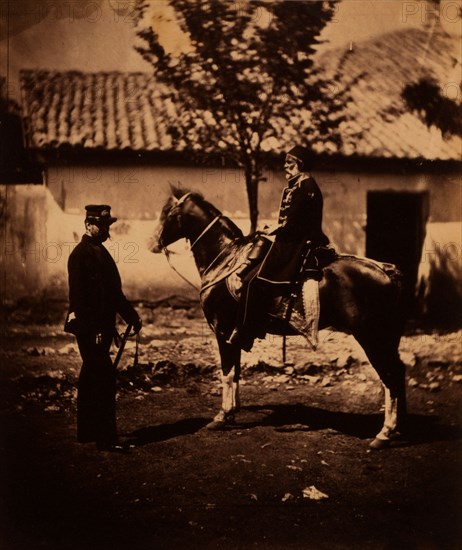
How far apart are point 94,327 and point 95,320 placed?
40mm

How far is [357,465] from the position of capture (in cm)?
312

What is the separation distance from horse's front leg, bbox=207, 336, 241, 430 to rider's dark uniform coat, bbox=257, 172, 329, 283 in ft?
1.56

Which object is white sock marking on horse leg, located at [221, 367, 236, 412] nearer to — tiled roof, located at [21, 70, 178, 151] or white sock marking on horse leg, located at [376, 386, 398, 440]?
white sock marking on horse leg, located at [376, 386, 398, 440]

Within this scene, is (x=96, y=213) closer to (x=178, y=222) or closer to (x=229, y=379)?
(x=178, y=222)

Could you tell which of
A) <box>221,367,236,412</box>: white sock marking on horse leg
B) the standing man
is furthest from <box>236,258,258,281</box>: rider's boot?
the standing man

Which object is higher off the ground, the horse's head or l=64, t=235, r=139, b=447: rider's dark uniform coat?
the horse's head

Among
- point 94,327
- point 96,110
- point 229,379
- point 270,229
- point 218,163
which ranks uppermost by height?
point 96,110

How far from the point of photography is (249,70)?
3209mm

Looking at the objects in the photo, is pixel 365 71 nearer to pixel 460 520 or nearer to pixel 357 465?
pixel 357 465

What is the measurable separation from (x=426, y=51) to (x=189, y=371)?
2303 millimetres

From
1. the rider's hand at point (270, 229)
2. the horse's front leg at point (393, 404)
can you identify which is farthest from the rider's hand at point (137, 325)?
the horse's front leg at point (393, 404)

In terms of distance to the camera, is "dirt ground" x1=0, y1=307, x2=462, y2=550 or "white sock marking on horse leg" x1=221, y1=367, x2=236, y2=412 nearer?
"dirt ground" x1=0, y1=307, x2=462, y2=550

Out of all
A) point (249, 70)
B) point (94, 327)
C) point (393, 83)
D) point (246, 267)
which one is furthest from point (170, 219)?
point (393, 83)

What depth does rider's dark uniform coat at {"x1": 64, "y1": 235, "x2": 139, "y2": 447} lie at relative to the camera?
10.3ft
